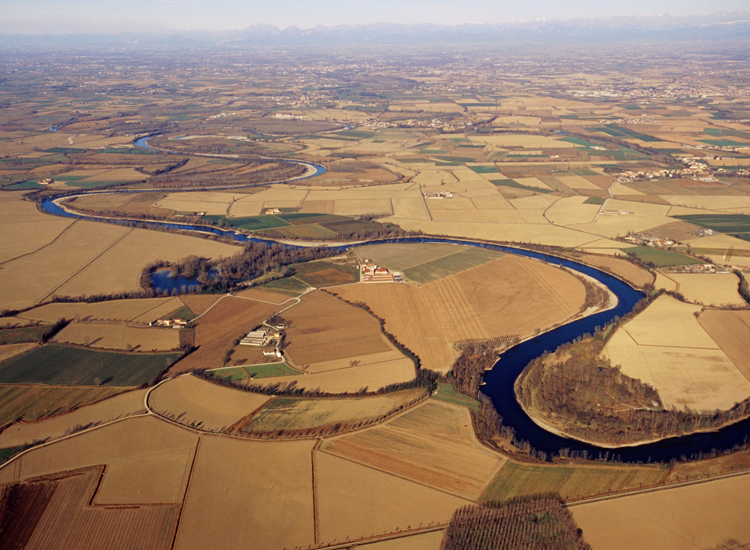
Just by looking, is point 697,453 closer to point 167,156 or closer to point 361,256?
point 361,256

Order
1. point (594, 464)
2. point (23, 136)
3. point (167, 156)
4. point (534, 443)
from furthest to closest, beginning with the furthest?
point (23, 136) → point (167, 156) → point (534, 443) → point (594, 464)

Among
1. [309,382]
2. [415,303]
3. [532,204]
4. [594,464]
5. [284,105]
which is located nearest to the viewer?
[594,464]

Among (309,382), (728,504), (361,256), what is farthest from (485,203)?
(728,504)

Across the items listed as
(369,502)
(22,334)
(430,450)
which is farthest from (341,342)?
(22,334)

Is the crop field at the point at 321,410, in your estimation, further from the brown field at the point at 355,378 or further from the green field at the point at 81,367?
the green field at the point at 81,367

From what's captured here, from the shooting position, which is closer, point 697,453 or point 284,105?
point 697,453

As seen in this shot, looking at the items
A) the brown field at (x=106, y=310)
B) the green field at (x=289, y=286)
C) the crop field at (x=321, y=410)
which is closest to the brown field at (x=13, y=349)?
the brown field at (x=106, y=310)
